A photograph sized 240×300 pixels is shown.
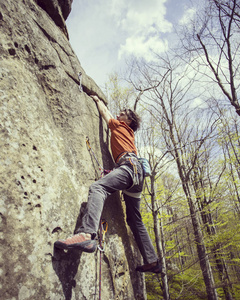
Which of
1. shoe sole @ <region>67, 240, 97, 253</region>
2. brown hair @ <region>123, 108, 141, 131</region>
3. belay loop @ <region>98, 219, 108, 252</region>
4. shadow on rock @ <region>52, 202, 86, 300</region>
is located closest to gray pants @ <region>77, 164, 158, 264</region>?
shoe sole @ <region>67, 240, 97, 253</region>

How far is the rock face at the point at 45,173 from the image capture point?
5.48ft

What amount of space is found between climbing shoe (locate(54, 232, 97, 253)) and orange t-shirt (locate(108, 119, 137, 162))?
144 centimetres

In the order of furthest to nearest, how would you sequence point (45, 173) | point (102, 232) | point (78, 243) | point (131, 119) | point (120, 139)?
point (131, 119), point (120, 139), point (102, 232), point (45, 173), point (78, 243)

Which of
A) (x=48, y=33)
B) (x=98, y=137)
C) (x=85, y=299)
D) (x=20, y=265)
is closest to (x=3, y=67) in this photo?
(x=48, y=33)

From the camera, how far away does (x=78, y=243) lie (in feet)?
6.12

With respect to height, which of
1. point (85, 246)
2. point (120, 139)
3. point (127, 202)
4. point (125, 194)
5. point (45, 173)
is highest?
point (120, 139)

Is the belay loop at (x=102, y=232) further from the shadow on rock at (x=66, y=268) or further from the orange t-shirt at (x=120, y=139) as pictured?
the orange t-shirt at (x=120, y=139)

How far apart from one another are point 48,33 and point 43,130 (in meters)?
2.14

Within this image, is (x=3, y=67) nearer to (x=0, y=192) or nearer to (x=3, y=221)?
(x=0, y=192)

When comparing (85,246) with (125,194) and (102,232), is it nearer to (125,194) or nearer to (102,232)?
(102,232)

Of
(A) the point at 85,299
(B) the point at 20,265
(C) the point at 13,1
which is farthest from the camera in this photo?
(C) the point at 13,1

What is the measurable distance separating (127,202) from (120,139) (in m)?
1.07

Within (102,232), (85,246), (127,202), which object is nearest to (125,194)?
(127,202)

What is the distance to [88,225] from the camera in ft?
6.91
